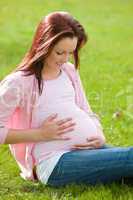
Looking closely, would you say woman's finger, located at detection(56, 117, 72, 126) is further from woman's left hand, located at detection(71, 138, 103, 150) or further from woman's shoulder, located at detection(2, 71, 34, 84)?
woman's shoulder, located at detection(2, 71, 34, 84)

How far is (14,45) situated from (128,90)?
10.8 feet

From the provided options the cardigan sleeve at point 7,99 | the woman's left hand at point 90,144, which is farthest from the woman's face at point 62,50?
the woman's left hand at point 90,144

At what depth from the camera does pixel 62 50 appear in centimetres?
455

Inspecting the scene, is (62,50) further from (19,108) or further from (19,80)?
(19,108)

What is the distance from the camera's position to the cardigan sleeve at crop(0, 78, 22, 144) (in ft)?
15.0

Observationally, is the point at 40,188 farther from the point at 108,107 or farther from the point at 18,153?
the point at 108,107

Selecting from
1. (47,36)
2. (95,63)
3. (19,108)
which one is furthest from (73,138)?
(95,63)

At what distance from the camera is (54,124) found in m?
4.66

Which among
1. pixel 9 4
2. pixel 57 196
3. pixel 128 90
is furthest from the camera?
pixel 9 4

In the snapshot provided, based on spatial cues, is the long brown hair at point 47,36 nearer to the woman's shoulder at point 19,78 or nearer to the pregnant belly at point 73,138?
the woman's shoulder at point 19,78

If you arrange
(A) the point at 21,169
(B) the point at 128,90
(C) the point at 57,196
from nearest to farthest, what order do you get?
(C) the point at 57,196
(A) the point at 21,169
(B) the point at 128,90

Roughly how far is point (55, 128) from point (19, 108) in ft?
0.93

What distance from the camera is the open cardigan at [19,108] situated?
458cm

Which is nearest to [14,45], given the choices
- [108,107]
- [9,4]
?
[108,107]
